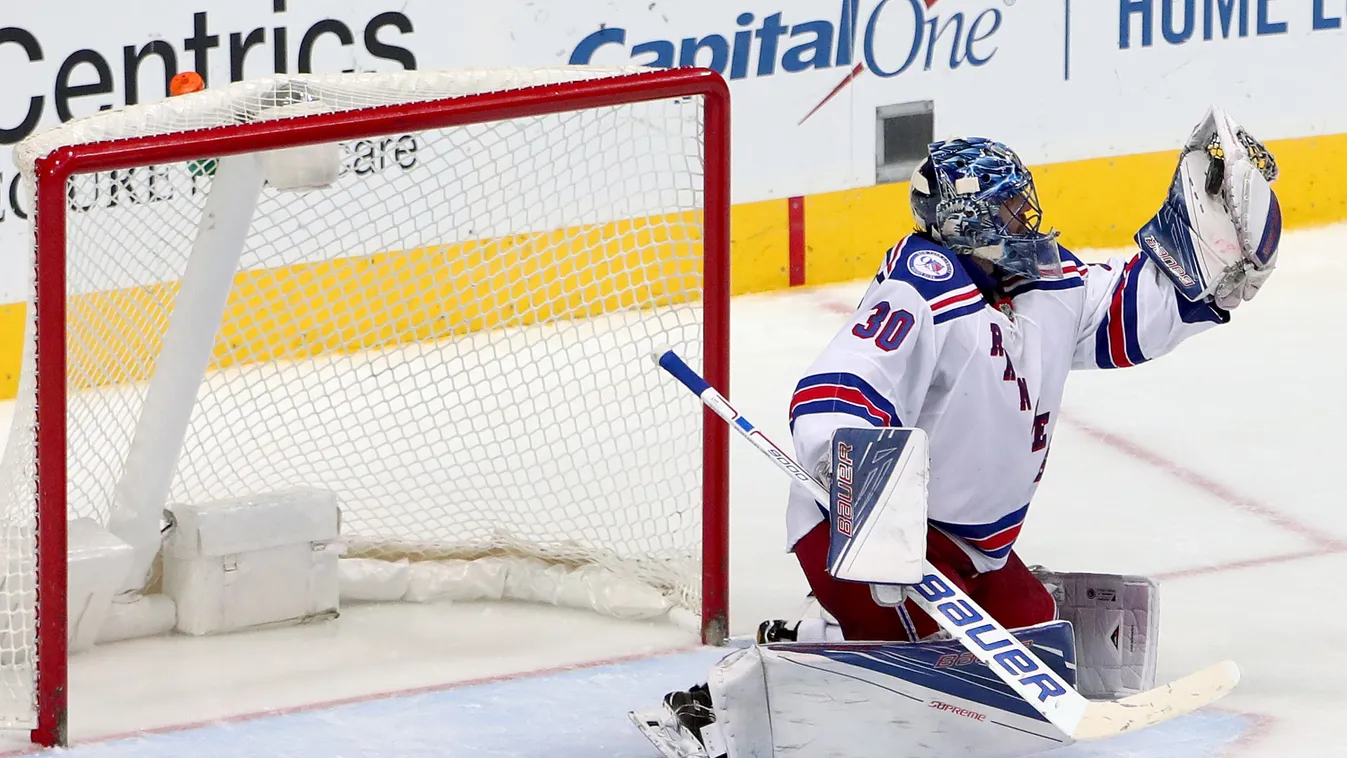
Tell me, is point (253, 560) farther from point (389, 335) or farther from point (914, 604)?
point (914, 604)

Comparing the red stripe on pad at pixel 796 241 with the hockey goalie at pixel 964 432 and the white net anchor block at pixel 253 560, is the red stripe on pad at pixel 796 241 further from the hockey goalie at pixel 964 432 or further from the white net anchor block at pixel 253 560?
the hockey goalie at pixel 964 432

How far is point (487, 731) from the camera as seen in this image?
3.34 m

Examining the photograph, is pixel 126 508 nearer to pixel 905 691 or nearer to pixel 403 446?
pixel 403 446

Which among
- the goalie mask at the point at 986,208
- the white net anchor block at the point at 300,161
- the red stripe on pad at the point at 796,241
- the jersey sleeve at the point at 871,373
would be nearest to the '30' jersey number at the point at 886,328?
the jersey sleeve at the point at 871,373

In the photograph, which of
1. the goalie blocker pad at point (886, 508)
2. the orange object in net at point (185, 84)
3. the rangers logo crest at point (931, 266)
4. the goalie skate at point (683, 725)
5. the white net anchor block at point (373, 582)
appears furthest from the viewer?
the white net anchor block at point (373, 582)

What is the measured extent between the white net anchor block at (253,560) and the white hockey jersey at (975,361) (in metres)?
0.93

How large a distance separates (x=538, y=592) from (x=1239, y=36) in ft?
10.8

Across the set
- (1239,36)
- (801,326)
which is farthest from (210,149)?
(1239,36)

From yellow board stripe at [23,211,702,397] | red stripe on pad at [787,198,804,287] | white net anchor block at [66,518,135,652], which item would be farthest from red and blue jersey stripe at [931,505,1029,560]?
red stripe on pad at [787,198,804,287]

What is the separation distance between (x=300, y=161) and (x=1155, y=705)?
1.50 metres

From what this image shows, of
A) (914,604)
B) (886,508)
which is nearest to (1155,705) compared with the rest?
(914,604)

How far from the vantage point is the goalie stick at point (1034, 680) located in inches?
115

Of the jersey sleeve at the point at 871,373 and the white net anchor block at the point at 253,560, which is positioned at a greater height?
the jersey sleeve at the point at 871,373

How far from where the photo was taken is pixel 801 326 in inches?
220
